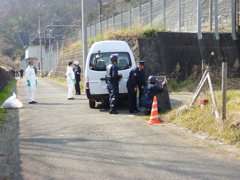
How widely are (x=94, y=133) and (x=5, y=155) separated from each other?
7.10 feet

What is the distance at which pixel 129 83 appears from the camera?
9758mm

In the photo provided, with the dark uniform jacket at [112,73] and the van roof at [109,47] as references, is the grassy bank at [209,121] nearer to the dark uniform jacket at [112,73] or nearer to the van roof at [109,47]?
the dark uniform jacket at [112,73]

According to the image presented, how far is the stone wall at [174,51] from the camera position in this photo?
16.0m

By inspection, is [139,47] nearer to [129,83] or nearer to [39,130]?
[129,83]

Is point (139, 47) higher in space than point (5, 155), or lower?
higher

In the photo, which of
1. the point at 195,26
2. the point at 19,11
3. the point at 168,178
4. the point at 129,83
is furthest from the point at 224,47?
the point at 19,11

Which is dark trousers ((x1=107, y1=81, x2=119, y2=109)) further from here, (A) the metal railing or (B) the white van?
(A) the metal railing

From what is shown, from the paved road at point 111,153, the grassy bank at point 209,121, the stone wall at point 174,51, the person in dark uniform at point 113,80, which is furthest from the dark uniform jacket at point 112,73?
the stone wall at point 174,51

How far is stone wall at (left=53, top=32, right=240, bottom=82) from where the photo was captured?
16000 mm

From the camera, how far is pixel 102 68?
10.6m

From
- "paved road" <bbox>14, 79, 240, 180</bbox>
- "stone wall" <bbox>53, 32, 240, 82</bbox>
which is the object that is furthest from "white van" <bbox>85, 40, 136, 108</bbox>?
"stone wall" <bbox>53, 32, 240, 82</bbox>

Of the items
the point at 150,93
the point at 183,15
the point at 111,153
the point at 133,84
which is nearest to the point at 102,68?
the point at 133,84

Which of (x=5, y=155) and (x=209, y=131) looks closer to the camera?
(x=5, y=155)

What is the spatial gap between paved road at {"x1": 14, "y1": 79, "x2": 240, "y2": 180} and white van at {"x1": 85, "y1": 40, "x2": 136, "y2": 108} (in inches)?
83.4
